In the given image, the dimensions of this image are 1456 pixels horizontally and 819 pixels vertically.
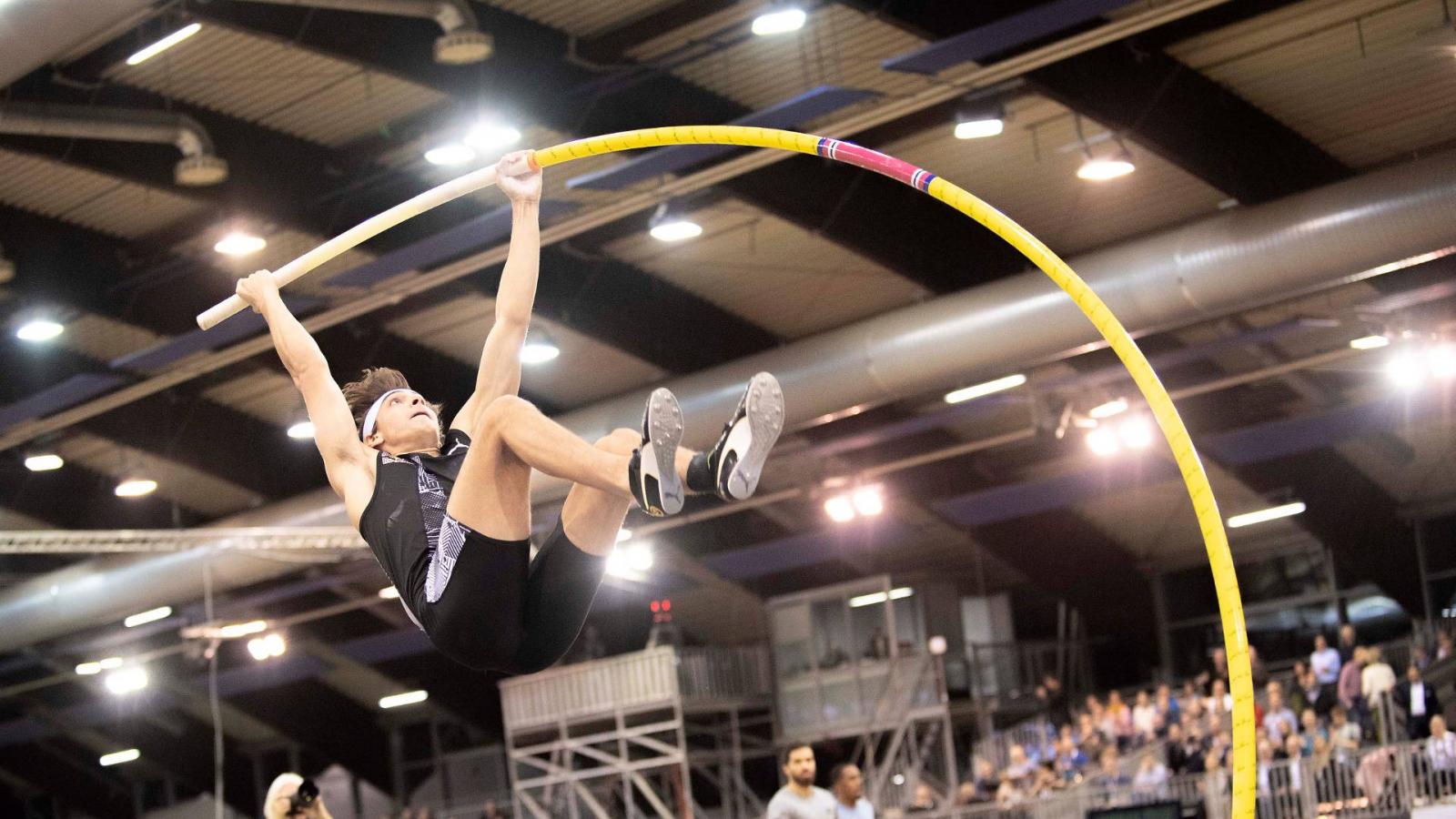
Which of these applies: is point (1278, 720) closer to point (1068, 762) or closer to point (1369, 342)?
point (1068, 762)

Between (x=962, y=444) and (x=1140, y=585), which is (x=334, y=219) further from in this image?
(x=1140, y=585)

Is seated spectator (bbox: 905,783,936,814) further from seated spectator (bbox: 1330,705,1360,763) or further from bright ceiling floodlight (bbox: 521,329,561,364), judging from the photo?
bright ceiling floodlight (bbox: 521,329,561,364)

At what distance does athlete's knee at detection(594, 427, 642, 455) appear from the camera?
5574mm

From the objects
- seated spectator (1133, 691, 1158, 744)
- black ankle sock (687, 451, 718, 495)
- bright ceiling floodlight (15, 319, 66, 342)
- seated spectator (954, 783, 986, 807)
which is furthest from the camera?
A: seated spectator (954, 783, 986, 807)

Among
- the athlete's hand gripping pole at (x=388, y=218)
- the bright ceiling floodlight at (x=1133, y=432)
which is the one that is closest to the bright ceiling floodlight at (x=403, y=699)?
the bright ceiling floodlight at (x=1133, y=432)

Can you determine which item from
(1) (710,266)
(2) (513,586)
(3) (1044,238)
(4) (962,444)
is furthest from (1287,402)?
(2) (513,586)

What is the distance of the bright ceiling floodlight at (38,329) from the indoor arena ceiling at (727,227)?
25 cm

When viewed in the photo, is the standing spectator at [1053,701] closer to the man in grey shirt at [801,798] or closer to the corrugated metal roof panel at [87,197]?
the corrugated metal roof panel at [87,197]

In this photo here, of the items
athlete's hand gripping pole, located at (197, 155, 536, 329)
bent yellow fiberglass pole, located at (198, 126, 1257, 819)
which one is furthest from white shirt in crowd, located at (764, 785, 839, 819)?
athlete's hand gripping pole, located at (197, 155, 536, 329)

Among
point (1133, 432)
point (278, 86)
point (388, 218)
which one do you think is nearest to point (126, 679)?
point (278, 86)

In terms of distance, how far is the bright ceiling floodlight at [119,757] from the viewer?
1420 inches

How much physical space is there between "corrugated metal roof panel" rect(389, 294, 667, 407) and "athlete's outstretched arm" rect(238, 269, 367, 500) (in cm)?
1278

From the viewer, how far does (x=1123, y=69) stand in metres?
15.2

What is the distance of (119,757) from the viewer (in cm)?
3638
